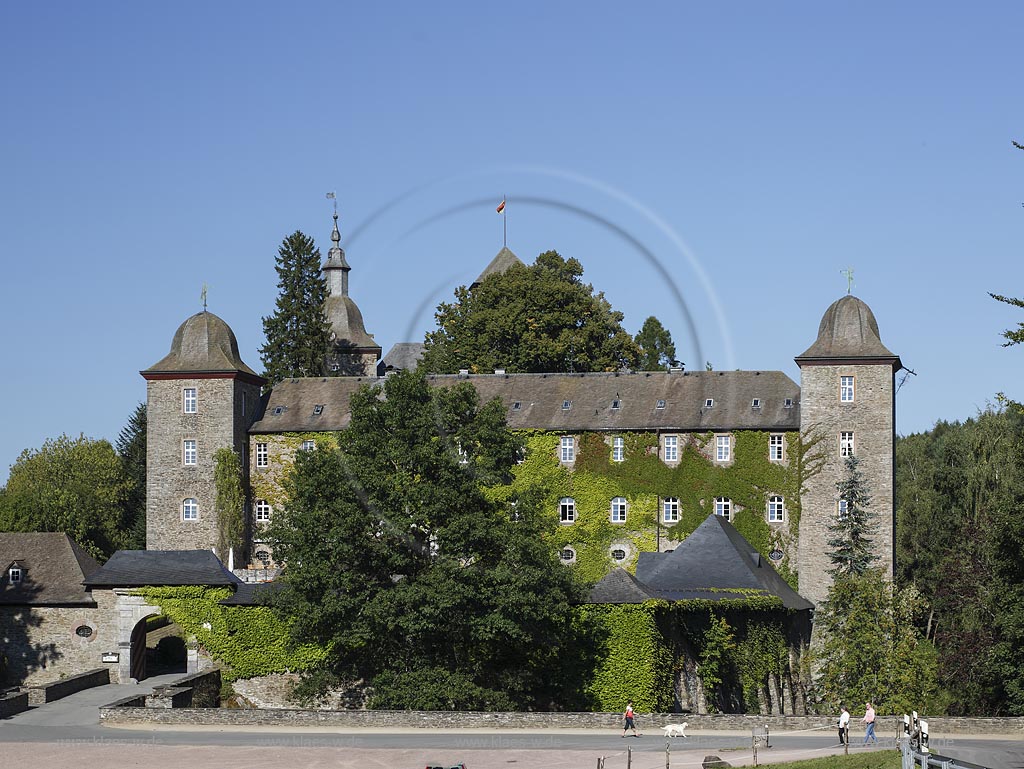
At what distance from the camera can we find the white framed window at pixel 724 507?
6662 centimetres

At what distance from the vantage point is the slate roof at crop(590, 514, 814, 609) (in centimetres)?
5103

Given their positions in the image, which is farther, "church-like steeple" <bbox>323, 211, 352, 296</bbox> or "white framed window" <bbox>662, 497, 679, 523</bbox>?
"church-like steeple" <bbox>323, 211, 352, 296</bbox>

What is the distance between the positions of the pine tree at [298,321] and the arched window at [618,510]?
21605mm

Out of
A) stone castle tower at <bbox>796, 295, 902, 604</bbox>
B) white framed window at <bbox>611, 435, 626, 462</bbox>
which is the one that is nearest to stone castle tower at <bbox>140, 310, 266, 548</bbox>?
white framed window at <bbox>611, 435, 626, 462</bbox>

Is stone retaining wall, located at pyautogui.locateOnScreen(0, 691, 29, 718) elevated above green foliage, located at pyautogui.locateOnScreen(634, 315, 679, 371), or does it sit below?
below

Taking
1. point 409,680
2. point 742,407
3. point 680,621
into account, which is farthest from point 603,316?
point 409,680

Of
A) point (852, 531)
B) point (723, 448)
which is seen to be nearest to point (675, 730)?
point (852, 531)

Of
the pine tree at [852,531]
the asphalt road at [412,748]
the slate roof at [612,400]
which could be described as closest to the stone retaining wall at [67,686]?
the asphalt road at [412,748]

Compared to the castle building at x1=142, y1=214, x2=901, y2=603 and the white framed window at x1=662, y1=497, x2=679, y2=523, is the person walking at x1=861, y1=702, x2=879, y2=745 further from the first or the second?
the white framed window at x1=662, y1=497, x2=679, y2=523

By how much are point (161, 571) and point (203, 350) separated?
17.2m

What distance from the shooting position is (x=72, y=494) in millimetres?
78875

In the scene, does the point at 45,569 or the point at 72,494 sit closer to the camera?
the point at 45,569

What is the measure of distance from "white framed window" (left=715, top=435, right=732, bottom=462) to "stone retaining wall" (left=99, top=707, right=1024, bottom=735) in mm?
26348

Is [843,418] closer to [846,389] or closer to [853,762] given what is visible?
[846,389]
